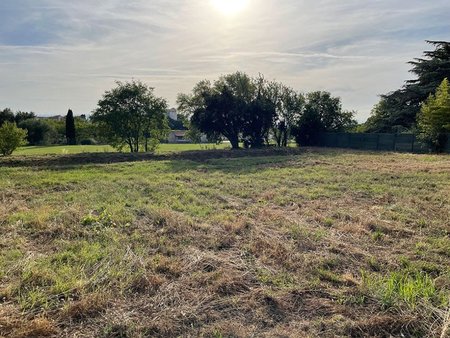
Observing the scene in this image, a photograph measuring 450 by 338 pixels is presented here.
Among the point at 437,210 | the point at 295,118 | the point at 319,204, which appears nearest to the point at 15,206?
the point at 319,204

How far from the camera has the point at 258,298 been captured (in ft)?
8.89

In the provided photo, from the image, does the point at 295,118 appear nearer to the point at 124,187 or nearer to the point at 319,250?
the point at 124,187

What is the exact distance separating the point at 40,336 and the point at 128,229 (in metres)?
2.37

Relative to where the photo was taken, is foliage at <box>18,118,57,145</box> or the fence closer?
the fence

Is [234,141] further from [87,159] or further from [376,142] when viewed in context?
[87,159]

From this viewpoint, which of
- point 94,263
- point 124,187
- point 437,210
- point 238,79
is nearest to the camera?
point 94,263

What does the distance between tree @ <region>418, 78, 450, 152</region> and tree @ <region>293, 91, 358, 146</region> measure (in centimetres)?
767

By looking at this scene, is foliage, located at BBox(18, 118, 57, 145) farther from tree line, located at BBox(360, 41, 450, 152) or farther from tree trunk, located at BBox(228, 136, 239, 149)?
tree line, located at BBox(360, 41, 450, 152)

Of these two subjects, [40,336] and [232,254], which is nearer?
[40,336]

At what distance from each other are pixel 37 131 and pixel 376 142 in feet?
125

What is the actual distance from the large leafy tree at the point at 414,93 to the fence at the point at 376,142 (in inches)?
164

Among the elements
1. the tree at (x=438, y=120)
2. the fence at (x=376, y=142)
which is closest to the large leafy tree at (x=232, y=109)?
the fence at (x=376, y=142)

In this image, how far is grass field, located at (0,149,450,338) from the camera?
7.73ft

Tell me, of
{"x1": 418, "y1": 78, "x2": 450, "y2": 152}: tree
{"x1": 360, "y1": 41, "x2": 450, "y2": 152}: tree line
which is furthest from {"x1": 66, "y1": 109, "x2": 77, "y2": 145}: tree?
{"x1": 418, "y1": 78, "x2": 450, "y2": 152}: tree
